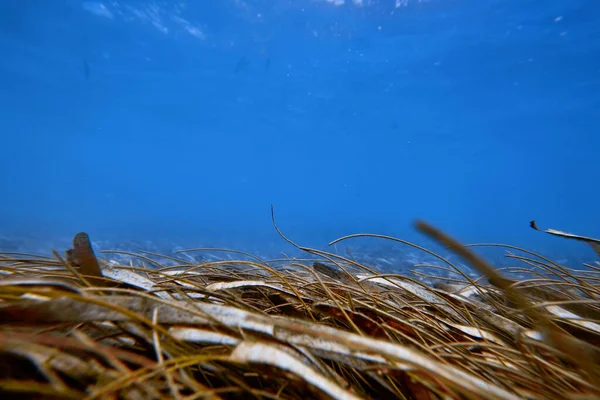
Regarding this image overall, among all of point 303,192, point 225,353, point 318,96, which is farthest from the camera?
point 303,192

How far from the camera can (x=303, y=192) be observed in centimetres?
7869

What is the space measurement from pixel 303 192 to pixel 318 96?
170 feet

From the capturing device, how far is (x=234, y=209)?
275 ft

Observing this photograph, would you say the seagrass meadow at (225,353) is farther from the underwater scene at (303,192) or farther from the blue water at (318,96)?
the blue water at (318,96)

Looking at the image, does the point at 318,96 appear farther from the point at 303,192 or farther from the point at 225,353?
the point at 303,192

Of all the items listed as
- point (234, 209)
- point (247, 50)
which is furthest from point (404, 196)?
point (247, 50)

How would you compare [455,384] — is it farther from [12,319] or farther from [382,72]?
[382,72]

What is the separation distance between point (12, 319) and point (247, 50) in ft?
89.0

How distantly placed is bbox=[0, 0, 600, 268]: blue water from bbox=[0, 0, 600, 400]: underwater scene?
8.2 inches

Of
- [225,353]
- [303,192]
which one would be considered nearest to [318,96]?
[225,353]

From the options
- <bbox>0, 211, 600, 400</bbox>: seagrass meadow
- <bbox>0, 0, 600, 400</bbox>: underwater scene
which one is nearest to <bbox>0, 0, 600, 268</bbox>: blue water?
<bbox>0, 0, 600, 400</bbox>: underwater scene

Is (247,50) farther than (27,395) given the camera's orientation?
Yes

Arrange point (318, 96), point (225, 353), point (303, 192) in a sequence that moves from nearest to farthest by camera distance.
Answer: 1. point (225, 353)
2. point (318, 96)
3. point (303, 192)

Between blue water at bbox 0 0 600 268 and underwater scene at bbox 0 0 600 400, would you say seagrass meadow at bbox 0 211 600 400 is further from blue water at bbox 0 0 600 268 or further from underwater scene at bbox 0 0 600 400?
blue water at bbox 0 0 600 268
